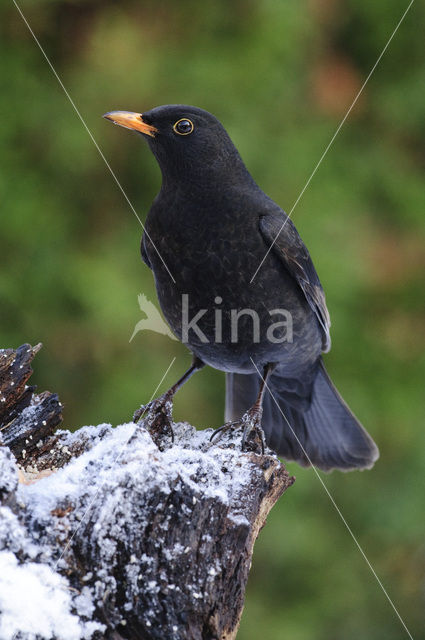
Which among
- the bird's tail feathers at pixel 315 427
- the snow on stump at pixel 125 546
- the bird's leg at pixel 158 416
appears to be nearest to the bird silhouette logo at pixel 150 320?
the bird's tail feathers at pixel 315 427

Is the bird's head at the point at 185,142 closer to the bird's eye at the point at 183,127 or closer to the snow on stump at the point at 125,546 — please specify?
the bird's eye at the point at 183,127

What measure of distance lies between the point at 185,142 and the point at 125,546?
6.18ft

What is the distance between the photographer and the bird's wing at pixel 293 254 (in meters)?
3.23

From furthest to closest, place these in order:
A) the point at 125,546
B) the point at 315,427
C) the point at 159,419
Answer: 1. the point at 315,427
2. the point at 159,419
3. the point at 125,546

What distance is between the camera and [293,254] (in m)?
3.32

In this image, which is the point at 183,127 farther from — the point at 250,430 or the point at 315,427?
the point at 315,427

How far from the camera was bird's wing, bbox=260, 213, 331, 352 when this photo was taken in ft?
10.6

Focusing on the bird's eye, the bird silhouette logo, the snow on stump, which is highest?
the bird's eye

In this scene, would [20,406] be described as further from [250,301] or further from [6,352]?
[250,301]

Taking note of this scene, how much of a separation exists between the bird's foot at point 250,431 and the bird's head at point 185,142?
1.05 meters

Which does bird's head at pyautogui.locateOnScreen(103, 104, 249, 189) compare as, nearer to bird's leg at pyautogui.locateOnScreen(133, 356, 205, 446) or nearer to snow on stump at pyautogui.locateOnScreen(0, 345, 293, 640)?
bird's leg at pyautogui.locateOnScreen(133, 356, 205, 446)

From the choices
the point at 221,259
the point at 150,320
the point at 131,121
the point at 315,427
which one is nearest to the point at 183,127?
the point at 131,121

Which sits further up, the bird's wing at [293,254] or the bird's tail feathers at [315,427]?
the bird's wing at [293,254]

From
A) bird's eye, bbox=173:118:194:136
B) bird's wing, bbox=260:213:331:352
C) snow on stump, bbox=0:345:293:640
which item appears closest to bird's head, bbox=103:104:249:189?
bird's eye, bbox=173:118:194:136
